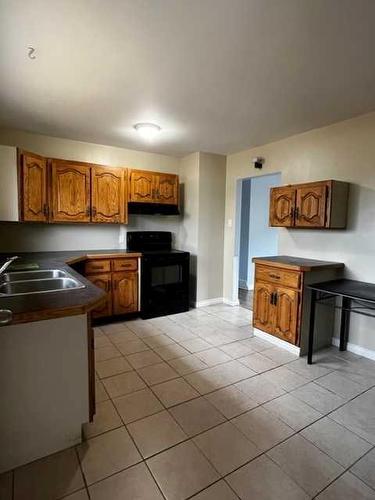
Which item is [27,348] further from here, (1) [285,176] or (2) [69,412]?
(1) [285,176]

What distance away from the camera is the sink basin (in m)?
2.30

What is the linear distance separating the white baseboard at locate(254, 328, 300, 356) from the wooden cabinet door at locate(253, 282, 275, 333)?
0.24 ft

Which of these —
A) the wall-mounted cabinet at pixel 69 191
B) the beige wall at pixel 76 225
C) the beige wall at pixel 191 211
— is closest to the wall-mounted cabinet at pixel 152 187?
the wall-mounted cabinet at pixel 69 191

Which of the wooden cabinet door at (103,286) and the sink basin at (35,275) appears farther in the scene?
the wooden cabinet door at (103,286)

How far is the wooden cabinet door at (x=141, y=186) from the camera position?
12.9ft

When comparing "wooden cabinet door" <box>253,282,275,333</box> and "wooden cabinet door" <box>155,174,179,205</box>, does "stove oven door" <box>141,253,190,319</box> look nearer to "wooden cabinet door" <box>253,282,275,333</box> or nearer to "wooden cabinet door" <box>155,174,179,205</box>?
"wooden cabinet door" <box>155,174,179,205</box>

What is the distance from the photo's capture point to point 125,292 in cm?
372

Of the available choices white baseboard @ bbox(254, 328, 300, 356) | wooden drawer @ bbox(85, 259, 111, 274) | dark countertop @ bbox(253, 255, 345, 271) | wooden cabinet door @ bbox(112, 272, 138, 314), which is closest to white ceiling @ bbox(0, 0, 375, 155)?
dark countertop @ bbox(253, 255, 345, 271)

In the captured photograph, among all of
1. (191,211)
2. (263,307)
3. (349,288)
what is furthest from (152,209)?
(349,288)

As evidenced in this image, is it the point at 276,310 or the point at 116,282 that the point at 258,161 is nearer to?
the point at 276,310

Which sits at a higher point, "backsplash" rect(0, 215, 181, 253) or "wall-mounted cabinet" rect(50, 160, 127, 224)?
"wall-mounted cabinet" rect(50, 160, 127, 224)

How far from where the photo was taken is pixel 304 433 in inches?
69.7

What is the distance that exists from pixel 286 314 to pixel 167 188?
2484 mm

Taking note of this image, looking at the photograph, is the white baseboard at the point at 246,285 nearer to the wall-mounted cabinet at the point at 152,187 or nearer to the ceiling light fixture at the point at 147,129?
the wall-mounted cabinet at the point at 152,187
